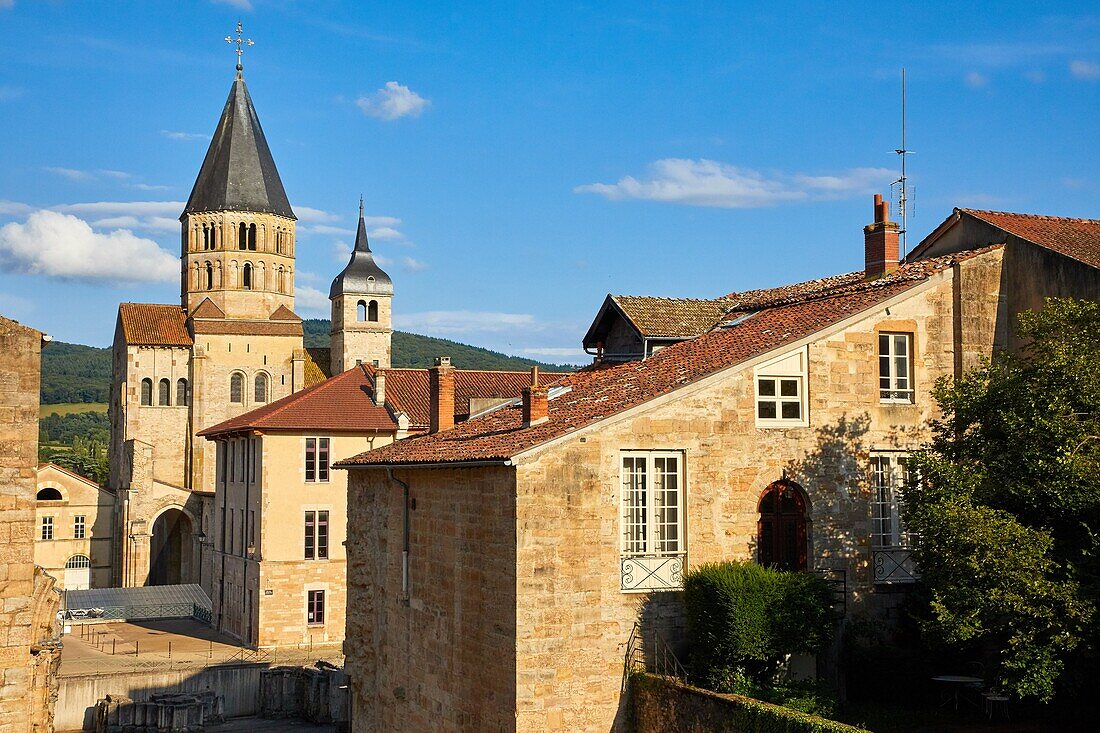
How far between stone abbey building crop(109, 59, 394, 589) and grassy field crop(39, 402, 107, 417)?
8100 centimetres

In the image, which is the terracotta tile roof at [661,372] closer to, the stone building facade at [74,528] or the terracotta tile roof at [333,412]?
the terracotta tile roof at [333,412]

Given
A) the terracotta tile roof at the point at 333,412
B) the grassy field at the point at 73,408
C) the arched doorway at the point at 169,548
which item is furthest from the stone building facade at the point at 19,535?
the grassy field at the point at 73,408

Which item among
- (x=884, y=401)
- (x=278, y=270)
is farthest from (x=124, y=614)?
(x=884, y=401)

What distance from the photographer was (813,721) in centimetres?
1534

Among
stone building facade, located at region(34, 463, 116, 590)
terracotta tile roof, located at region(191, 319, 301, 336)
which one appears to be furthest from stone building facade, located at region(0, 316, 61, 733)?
terracotta tile roof, located at region(191, 319, 301, 336)

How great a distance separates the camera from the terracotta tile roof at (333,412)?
4450cm

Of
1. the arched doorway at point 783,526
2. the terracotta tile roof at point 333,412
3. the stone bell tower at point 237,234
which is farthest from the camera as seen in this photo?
the stone bell tower at point 237,234

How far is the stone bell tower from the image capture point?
83000 mm

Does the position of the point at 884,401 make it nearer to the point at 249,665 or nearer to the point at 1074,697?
the point at 1074,697

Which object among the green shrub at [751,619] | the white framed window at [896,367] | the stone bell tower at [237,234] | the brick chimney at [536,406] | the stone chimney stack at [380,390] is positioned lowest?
the green shrub at [751,619]

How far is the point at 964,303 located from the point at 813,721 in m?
8.85

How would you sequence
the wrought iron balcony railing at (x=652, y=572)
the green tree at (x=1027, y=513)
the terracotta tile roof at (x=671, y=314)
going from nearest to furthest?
the green tree at (x=1027, y=513) → the wrought iron balcony railing at (x=652, y=572) → the terracotta tile roof at (x=671, y=314)

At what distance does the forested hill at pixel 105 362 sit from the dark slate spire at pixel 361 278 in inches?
2473

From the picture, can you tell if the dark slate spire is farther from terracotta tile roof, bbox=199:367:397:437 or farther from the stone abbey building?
terracotta tile roof, bbox=199:367:397:437
